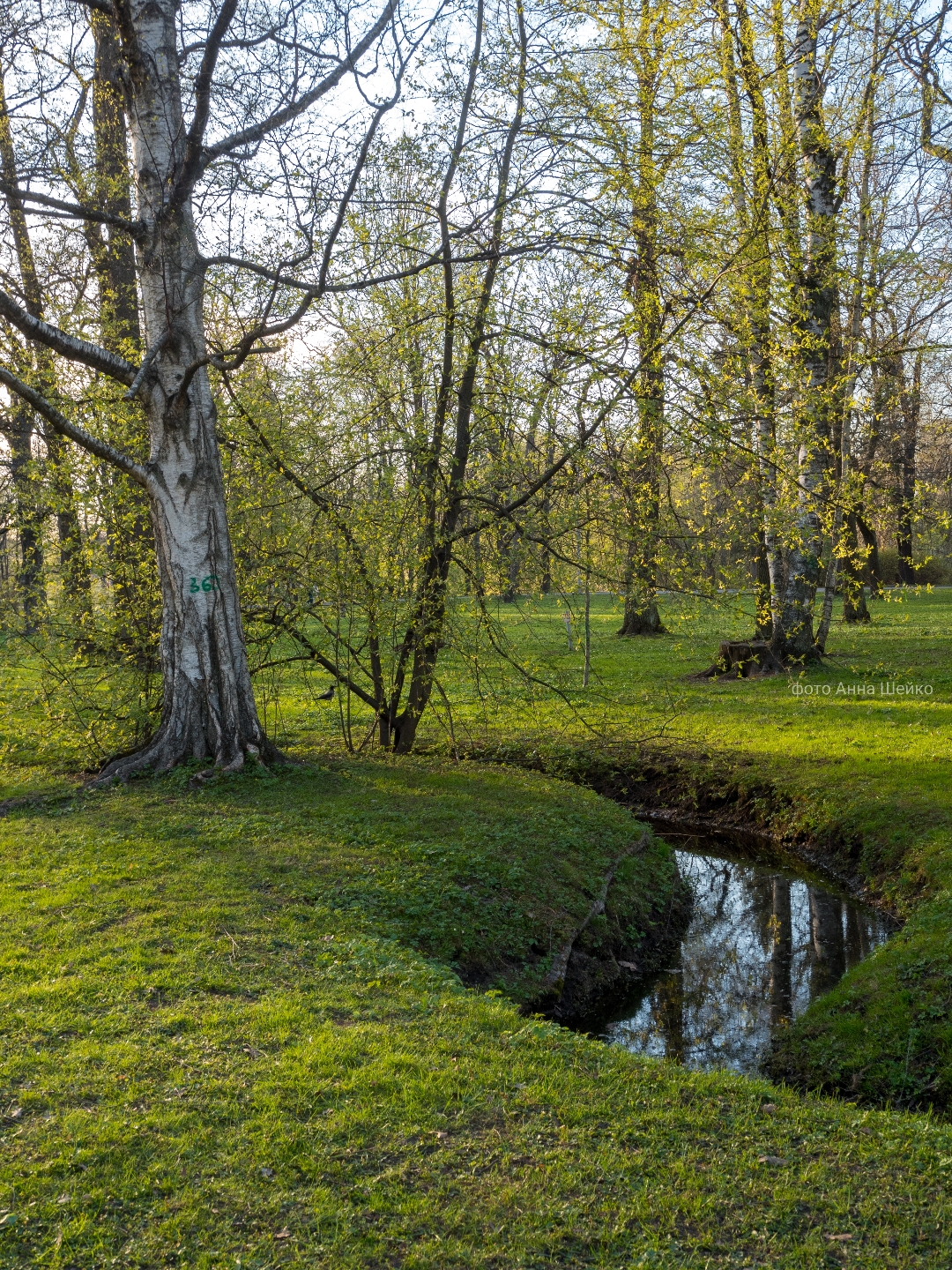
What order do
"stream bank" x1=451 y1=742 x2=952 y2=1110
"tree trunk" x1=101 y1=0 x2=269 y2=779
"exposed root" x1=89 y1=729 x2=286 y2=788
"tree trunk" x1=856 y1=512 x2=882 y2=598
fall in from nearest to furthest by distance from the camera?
"stream bank" x1=451 y1=742 x2=952 y2=1110, "tree trunk" x1=101 y1=0 x2=269 y2=779, "exposed root" x1=89 y1=729 x2=286 y2=788, "tree trunk" x1=856 y1=512 x2=882 y2=598

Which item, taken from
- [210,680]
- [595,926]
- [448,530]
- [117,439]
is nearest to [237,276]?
[117,439]

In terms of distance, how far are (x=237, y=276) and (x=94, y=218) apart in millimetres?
1622

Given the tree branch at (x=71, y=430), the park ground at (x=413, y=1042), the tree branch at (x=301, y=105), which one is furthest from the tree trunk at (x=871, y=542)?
the tree branch at (x=71, y=430)

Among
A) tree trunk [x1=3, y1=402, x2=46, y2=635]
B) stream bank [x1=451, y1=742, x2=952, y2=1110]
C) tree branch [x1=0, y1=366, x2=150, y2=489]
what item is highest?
tree branch [x1=0, y1=366, x2=150, y2=489]

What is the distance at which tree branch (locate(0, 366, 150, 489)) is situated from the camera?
916cm

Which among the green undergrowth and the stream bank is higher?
the green undergrowth

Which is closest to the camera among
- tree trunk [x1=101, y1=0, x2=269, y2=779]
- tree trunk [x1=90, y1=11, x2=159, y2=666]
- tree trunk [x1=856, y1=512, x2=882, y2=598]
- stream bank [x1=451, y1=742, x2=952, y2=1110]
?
stream bank [x1=451, y1=742, x2=952, y2=1110]

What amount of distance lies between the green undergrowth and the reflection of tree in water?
1.25 meters

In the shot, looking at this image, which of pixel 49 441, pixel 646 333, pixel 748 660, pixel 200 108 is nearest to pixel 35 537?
pixel 49 441

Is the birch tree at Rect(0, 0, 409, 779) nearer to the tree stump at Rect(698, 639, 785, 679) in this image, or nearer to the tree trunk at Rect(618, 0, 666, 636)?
the tree trunk at Rect(618, 0, 666, 636)

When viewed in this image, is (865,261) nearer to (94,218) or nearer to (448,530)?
(448,530)

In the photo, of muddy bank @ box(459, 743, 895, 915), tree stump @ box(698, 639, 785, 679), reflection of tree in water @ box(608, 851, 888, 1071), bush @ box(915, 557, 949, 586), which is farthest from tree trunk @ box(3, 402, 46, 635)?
bush @ box(915, 557, 949, 586)

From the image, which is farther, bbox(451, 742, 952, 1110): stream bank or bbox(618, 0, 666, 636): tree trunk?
bbox(618, 0, 666, 636): tree trunk

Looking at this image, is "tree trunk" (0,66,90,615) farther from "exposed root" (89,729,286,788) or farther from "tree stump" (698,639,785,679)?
"tree stump" (698,639,785,679)
